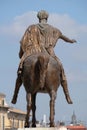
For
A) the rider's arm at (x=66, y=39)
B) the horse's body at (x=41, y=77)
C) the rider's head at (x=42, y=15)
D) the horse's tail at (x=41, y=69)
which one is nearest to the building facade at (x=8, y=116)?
→ the rider's arm at (x=66, y=39)

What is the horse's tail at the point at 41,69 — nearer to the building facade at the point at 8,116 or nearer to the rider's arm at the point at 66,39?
the rider's arm at the point at 66,39

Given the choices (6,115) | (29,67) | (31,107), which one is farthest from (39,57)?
(6,115)

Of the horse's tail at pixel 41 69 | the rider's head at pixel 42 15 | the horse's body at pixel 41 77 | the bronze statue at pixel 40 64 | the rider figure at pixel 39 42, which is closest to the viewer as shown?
the horse's tail at pixel 41 69

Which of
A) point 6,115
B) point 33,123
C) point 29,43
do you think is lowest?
point 33,123

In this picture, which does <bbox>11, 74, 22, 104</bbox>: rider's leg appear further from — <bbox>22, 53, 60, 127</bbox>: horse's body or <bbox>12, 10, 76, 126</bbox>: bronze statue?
<bbox>22, 53, 60, 127</bbox>: horse's body

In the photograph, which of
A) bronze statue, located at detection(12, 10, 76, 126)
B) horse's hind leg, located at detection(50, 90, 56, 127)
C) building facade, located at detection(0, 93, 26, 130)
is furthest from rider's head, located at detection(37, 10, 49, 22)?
building facade, located at detection(0, 93, 26, 130)

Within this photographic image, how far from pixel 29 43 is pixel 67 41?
1.54m

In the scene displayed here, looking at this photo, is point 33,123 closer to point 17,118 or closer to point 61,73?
point 61,73

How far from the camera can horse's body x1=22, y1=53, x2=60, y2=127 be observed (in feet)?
52.6

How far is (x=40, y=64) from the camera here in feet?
52.4

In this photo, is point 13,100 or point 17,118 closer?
point 13,100

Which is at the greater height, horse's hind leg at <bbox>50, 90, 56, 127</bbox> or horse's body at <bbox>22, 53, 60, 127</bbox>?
horse's body at <bbox>22, 53, 60, 127</bbox>

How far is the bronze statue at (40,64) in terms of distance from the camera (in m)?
16.2

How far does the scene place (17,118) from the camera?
108 m
